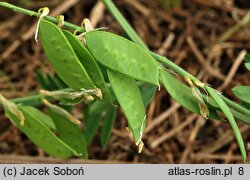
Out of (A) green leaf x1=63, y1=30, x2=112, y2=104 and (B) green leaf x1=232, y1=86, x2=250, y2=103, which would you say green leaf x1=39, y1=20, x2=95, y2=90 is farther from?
(B) green leaf x1=232, y1=86, x2=250, y2=103

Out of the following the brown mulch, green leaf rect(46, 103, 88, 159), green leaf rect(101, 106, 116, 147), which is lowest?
green leaf rect(46, 103, 88, 159)

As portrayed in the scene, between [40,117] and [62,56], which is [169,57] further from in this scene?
[62,56]

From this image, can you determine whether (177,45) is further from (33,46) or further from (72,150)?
(72,150)

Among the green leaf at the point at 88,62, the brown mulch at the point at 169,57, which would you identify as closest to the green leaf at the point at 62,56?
the green leaf at the point at 88,62

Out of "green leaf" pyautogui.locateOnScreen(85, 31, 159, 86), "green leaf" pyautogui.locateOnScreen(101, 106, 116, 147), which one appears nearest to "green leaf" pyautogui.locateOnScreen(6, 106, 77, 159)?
"green leaf" pyautogui.locateOnScreen(101, 106, 116, 147)

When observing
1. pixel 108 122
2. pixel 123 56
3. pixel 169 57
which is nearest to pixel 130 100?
pixel 123 56

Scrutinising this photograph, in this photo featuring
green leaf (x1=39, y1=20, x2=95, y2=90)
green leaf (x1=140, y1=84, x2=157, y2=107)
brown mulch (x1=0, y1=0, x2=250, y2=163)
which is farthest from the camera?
brown mulch (x1=0, y1=0, x2=250, y2=163)

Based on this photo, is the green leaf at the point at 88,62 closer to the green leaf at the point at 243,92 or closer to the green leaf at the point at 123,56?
the green leaf at the point at 123,56
